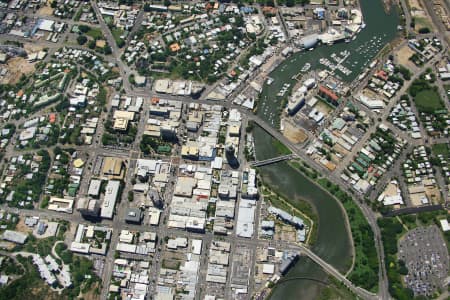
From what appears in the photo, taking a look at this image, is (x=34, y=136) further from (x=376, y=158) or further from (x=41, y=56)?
(x=376, y=158)

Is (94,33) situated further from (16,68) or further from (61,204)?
(61,204)

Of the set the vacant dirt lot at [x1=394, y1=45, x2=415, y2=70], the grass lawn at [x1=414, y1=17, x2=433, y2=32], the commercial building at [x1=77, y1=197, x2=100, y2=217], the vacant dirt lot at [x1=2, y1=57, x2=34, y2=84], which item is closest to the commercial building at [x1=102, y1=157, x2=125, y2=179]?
the commercial building at [x1=77, y1=197, x2=100, y2=217]

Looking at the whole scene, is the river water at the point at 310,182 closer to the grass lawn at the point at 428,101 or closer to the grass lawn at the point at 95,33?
the grass lawn at the point at 428,101

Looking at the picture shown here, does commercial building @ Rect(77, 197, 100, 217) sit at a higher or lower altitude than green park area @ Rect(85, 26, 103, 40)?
lower

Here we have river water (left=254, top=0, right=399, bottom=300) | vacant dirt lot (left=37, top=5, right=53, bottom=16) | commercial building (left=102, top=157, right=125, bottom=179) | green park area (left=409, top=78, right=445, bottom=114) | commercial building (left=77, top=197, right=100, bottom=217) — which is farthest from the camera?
vacant dirt lot (left=37, top=5, right=53, bottom=16)

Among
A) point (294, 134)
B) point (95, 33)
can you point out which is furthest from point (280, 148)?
point (95, 33)

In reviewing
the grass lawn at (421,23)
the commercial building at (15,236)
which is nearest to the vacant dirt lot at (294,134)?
Answer: the grass lawn at (421,23)

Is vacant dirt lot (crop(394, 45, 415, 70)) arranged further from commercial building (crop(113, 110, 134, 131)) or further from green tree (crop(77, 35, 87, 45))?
green tree (crop(77, 35, 87, 45))
